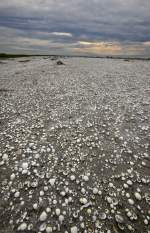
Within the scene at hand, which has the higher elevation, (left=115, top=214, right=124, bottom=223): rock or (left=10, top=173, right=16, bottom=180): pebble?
(left=10, top=173, right=16, bottom=180): pebble

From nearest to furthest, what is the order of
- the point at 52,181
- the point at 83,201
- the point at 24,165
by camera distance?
the point at 83,201 → the point at 52,181 → the point at 24,165

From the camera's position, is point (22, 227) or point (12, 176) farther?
point (12, 176)

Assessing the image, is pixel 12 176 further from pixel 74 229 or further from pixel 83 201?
pixel 74 229

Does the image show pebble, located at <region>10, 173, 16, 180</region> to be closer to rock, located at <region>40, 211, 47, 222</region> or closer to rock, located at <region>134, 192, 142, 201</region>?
rock, located at <region>40, 211, 47, 222</region>

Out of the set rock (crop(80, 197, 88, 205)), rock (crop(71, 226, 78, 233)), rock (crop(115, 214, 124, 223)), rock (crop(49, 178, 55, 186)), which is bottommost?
rock (crop(115, 214, 124, 223))

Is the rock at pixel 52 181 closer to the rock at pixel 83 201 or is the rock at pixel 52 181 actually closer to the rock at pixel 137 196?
the rock at pixel 83 201

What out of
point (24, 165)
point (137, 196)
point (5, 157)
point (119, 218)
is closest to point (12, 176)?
point (24, 165)

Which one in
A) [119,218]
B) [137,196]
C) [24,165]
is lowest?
[119,218]

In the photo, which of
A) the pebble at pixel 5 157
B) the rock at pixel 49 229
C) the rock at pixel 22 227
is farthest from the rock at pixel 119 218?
the pebble at pixel 5 157

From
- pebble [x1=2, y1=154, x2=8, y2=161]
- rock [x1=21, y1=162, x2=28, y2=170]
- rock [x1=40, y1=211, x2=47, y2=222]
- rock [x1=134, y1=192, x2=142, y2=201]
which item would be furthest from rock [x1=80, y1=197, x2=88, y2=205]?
pebble [x1=2, y1=154, x2=8, y2=161]

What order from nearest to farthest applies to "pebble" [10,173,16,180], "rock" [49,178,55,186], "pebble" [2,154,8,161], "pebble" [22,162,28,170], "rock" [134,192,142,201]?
1. "rock" [134,192,142,201]
2. "rock" [49,178,55,186]
3. "pebble" [10,173,16,180]
4. "pebble" [22,162,28,170]
5. "pebble" [2,154,8,161]

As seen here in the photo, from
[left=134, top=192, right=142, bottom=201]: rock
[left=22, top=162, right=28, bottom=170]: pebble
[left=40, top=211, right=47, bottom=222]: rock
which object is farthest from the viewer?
[left=22, top=162, right=28, bottom=170]: pebble

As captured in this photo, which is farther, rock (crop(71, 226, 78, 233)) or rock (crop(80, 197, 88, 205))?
rock (crop(80, 197, 88, 205))

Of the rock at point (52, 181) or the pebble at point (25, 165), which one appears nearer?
the rock at point (52, 181)
